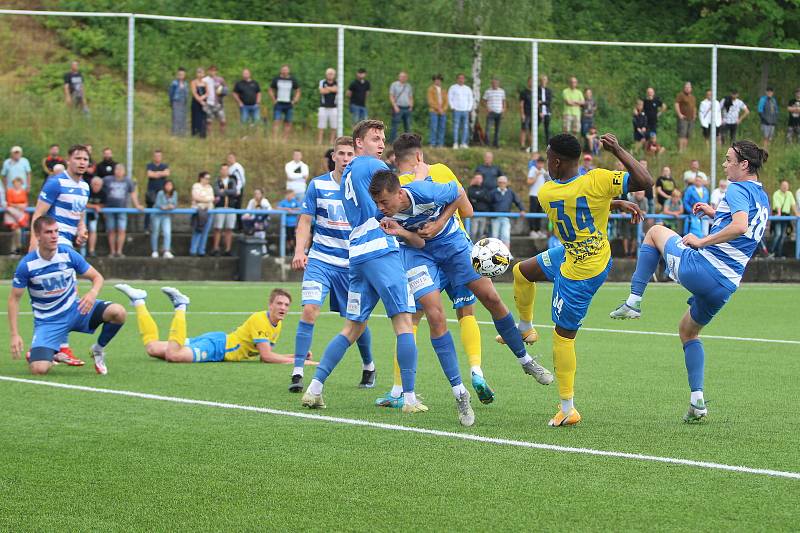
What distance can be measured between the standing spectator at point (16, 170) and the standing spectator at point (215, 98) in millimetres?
3882

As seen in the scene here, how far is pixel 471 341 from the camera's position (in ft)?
31.2

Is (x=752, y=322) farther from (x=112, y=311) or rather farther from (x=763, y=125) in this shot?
(x=763, y=125)

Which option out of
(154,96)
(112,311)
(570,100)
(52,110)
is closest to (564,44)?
(570,100)

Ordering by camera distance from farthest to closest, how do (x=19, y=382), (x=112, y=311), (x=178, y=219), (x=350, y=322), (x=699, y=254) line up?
(x=178, y=219), (x=112, y=311), (x=19, y=382), (x=350, y=322), (x=699, y=254)

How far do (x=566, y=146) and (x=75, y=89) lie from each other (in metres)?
18.8

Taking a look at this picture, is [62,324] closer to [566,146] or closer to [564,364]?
[564,364]

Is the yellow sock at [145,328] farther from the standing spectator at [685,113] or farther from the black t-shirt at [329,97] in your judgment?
the standing spectator at [685,113]

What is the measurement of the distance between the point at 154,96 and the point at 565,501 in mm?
19789

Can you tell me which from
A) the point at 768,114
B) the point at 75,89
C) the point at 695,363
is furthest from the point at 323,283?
the point at 768,114

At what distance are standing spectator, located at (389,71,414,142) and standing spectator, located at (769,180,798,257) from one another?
7829mm

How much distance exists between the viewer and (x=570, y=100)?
26484mm

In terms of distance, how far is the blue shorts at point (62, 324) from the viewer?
11555mm

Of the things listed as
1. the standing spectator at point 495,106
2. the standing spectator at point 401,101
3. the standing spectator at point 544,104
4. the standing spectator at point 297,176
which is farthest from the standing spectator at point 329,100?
the standing spectator at point 544,104

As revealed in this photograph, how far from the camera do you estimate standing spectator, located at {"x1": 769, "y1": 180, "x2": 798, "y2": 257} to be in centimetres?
2622
